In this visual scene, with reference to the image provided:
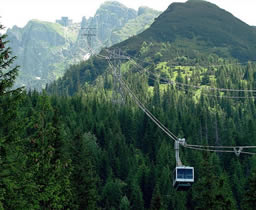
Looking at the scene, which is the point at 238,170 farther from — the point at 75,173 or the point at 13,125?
the point at 13,125

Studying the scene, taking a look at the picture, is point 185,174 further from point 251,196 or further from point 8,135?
point 8,135

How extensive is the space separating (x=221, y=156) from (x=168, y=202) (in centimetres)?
4146

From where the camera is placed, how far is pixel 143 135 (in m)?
160

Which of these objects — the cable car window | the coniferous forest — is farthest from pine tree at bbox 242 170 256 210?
the cable car window

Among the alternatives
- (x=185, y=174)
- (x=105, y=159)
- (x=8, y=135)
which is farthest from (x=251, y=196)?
(x=105, y=159)

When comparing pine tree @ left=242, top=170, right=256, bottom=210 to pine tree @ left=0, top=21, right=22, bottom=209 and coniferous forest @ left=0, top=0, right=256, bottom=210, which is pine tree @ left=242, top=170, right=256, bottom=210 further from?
pine tree @ left=0, top=21, right=22, bottom=209

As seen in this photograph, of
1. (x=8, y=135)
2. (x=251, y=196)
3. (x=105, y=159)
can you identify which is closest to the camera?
(x=8, y=135)

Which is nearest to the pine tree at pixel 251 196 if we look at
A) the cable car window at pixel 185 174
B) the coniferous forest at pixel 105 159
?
the coniferous forest at pixel 105 159

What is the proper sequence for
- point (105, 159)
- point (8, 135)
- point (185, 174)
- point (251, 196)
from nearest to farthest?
point (8, 135) → point (185, 174) → point (251, 196) → point (105, 159)

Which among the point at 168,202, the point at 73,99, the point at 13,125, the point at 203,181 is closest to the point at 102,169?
the point at 168,202

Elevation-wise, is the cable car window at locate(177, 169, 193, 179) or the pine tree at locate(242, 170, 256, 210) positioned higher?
the cable car window at locate(177, 169, 193, 179)

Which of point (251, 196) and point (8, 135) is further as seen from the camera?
point (251, 196)

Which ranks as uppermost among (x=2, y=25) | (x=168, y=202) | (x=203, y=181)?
(x=2, y=25)

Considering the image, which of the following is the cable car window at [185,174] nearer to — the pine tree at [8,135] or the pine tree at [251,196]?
the pine tree at [251,196]
